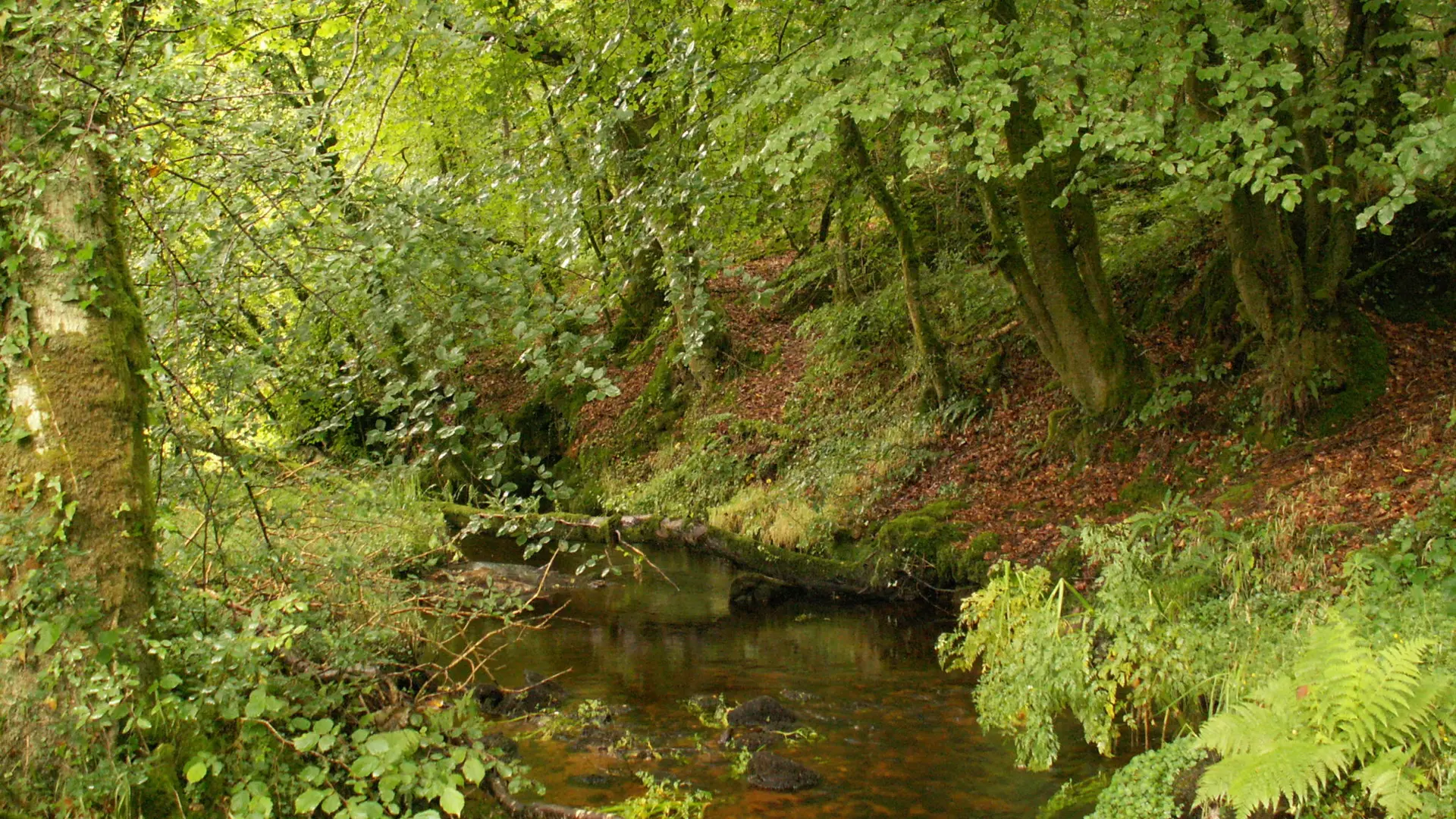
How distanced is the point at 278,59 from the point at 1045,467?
903cm

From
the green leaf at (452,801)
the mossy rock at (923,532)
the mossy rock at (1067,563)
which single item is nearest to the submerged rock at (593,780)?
the green leaf at (452,801)

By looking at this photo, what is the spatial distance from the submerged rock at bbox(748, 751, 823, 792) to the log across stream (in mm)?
81

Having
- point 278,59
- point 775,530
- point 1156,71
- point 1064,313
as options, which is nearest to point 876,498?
point 775,530

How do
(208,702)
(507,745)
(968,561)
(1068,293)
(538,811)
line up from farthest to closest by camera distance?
(1068,293)
(968,561)
(507,745)
(538,811)
(208,702)

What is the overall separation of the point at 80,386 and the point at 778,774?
14.7 feet

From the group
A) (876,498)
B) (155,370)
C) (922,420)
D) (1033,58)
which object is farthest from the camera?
(922,420)

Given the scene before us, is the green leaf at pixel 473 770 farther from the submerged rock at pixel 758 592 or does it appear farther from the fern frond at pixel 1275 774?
the submerged rock at pixel 758 592

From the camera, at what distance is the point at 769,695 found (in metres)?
8.18

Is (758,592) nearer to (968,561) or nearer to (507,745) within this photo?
(968,561)

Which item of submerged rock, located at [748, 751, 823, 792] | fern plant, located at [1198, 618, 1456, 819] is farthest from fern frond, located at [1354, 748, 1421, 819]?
submerged rock, located at [748, 751, 823, 792]

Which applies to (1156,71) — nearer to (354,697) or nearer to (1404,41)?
(1404,41)

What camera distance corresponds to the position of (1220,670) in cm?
612

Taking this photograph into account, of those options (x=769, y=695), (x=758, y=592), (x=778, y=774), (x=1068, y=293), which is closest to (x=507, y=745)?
(x=778, y=774)

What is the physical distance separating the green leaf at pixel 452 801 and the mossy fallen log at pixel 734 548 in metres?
4.72
